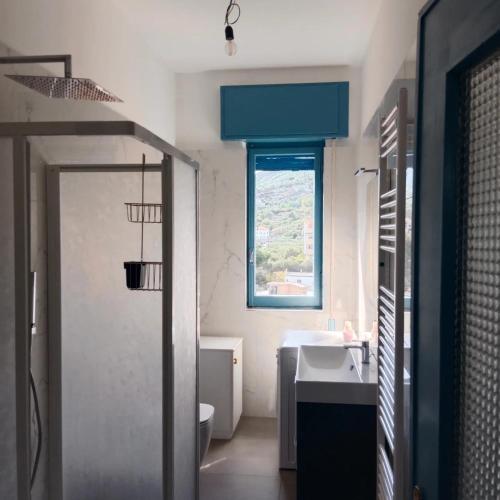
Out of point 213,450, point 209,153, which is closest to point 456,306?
Result: point 213,450

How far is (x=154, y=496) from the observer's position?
2186mm

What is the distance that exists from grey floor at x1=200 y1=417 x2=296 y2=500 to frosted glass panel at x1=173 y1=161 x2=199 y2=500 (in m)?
0.71

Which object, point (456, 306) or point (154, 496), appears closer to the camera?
point (456, 306)

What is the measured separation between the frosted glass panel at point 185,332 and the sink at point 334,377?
1.69 feet

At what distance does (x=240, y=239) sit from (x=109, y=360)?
1931 mm

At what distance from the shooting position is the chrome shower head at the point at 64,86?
1.52 m

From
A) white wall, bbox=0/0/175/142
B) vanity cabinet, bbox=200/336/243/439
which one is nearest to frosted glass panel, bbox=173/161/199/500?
white wall, bbox=0/0/175/142

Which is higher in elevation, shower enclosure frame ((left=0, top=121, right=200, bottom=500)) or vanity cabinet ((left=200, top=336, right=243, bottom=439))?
shower enclosure frame ((left=0, top=121, right=200, bottom=500))

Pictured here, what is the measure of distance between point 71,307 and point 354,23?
2245mm

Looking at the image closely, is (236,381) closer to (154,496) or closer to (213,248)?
(213,248)

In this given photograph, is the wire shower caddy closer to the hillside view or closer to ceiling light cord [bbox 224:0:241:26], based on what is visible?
ceiling light cord [bbox 224:0:241:26]

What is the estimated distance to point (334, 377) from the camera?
2.63 meters

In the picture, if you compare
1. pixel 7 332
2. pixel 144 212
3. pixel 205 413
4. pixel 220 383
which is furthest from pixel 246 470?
pixel 7 332

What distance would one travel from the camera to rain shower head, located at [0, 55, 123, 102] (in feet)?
5.05
